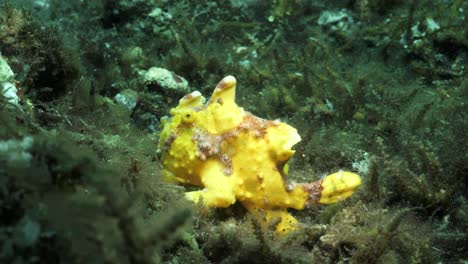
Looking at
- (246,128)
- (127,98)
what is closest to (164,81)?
(127,98)

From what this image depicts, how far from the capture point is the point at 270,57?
20.2ft

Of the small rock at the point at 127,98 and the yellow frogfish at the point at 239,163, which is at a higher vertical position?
the yellow frogfish at the point at 239,163

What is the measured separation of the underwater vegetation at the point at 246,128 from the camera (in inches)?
63.5

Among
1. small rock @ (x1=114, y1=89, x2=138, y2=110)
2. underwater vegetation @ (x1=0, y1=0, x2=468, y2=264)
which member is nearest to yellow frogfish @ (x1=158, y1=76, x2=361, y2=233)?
underwater vegetation @ (x1=0, y1=0, x2=468, y2=264)

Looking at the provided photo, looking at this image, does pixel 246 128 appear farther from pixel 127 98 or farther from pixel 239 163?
pixel 127 98

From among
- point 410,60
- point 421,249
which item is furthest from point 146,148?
point 410,60

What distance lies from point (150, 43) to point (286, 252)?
468 centimetres

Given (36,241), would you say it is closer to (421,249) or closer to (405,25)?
(421,249)

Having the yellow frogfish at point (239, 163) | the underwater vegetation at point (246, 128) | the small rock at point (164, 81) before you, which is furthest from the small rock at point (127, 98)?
the yellow frogfish at point (239, 163)

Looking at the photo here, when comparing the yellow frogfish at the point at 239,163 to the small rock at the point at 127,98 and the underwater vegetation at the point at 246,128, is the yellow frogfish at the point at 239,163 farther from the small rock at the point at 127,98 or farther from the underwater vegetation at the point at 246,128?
the small rock at the point at 127,98

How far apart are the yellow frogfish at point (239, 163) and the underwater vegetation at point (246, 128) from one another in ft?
0.33

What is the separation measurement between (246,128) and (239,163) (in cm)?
28

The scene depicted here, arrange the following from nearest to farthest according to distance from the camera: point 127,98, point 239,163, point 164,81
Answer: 1. point 239,163
2. point 127,98
3. point 164,81

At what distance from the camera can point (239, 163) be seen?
315 cm
